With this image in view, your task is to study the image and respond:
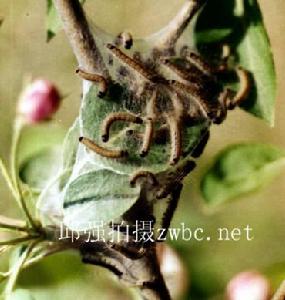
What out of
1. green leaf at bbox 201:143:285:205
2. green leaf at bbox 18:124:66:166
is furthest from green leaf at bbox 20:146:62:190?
green leaf at bbox 201:143:285:205

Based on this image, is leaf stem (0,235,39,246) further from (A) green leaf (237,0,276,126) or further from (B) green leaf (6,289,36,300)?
(A) green leaf (237,0,276,126)

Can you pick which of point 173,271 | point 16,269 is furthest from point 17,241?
point 173,271

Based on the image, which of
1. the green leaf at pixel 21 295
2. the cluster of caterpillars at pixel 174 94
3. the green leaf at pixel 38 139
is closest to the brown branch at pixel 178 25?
the cluster of caterpillars at pixel 174 94

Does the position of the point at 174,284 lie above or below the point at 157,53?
below

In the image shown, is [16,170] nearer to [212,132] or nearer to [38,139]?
[38,139]

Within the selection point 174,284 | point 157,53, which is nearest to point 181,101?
point 157,53

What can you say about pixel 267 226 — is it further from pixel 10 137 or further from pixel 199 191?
pixel 10 137
